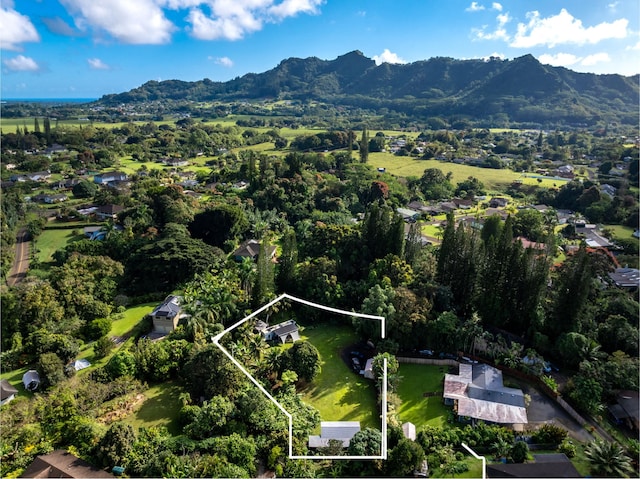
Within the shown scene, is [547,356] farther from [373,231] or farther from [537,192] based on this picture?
[537,192]

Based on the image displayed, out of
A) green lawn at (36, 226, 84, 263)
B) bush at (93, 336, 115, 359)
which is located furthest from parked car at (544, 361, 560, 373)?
green lawn at (36, 226, 84, 263)

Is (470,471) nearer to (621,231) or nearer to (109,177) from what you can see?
(621,231)

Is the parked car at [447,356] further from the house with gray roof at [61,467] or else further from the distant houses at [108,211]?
the distant houses at [108,211]

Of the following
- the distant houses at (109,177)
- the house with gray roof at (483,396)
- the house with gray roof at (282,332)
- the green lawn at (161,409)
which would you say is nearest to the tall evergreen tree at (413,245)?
the house with gray roof at (483,396)

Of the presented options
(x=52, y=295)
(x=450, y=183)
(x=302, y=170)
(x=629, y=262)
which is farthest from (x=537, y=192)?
(x=52, y=295)

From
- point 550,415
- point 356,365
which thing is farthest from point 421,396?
point 550,415

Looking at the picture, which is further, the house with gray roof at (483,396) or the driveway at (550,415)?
the house with gray roof at (483,396)

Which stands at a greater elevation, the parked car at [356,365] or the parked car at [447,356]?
the parked car at [447,356]
